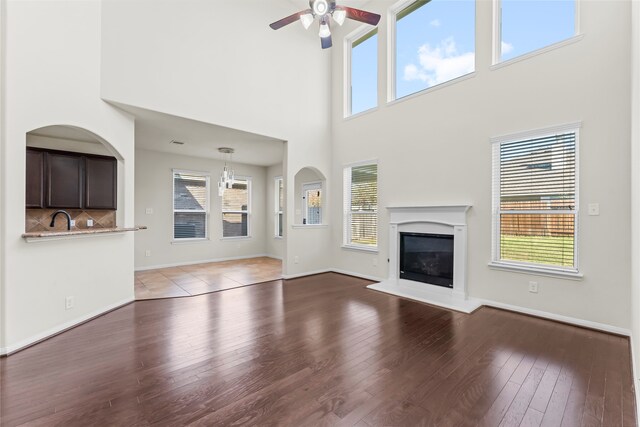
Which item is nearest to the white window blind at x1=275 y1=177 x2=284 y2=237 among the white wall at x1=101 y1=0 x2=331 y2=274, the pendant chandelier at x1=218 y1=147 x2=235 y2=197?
the pendant chandelier at x1=218 y1=147 x2=235 y2=197

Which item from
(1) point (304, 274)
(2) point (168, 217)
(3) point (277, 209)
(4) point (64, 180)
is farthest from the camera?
(3) point (277, 209)

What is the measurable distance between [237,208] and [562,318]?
7117 mm

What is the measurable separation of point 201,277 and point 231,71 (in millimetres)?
3847

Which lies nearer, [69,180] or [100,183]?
[69,180]

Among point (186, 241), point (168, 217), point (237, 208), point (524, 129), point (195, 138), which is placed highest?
point (195, 138)

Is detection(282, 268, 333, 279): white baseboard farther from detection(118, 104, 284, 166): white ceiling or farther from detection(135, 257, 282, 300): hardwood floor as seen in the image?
detection(118, 104, 284, 166): white ceiling

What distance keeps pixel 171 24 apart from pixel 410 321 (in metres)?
5.16

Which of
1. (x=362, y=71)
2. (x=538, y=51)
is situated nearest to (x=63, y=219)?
(x=362, y=71)

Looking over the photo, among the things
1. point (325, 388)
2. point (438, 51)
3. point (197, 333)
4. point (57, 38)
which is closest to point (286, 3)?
point (438, 51)

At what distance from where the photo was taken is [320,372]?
2244mm

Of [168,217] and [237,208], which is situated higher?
[237,208]

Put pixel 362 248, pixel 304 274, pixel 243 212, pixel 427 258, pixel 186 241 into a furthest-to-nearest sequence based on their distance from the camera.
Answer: pixel 243 212
pixel 186 241
pixel 304 274
pixel 362 248
pixel 427 258

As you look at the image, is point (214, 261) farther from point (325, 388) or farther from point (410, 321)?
point (325, 388)

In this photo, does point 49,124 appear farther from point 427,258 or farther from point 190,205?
point 427,258
